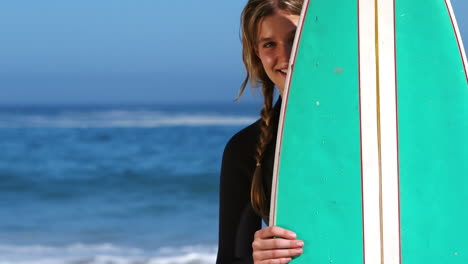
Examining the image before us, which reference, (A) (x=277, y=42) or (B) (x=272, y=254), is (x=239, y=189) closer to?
(B) (x=272, y=254)

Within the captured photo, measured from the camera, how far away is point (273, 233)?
2.02 m

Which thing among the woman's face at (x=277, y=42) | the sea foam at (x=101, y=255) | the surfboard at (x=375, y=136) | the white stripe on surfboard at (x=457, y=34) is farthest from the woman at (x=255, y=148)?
the sea foam at (x=101, y=255)

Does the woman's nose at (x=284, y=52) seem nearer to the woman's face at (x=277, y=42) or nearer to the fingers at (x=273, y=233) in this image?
the woman's face at (x=277, y=42)

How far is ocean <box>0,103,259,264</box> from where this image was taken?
25.2ft

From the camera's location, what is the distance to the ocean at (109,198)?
768cm

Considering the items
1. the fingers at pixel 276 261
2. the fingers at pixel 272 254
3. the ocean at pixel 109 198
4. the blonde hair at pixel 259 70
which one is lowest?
the fingers at pixel 276 261

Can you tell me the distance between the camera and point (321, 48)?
2.13 meters

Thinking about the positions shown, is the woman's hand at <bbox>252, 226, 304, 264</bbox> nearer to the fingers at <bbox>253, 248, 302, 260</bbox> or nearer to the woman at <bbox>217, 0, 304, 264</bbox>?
the fingers at <bbox>253, 248, 302, 260</bbox>

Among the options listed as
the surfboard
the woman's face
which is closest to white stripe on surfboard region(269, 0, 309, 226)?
the surfboard

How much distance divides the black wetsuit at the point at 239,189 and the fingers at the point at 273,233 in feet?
0.74

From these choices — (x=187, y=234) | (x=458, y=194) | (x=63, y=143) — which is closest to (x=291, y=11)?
(x=458, y=194)

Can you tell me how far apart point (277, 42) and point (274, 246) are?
1.96 ft

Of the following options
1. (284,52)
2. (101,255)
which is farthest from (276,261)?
(101,255)

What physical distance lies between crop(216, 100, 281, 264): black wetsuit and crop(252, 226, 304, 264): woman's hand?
0.24 meters
